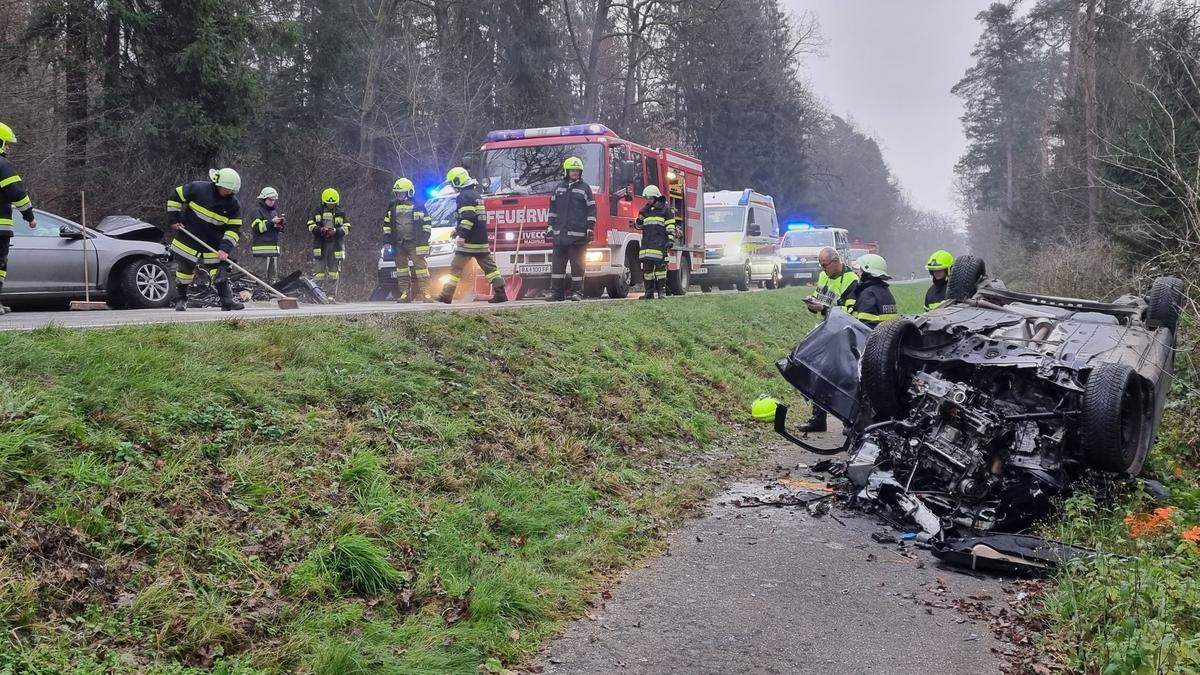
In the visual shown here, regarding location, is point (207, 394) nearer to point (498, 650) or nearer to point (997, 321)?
point (498, 650)

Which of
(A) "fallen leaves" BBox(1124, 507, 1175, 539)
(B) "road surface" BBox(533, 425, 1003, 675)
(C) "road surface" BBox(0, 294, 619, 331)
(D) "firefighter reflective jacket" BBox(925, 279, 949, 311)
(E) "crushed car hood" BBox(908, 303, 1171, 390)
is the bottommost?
(B) "road surface" BBox(533, 425, 1003, 675)

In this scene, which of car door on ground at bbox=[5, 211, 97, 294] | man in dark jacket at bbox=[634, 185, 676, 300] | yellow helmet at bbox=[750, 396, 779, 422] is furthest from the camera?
man in dark jacket at bbox=[634, 185, 676, 300]

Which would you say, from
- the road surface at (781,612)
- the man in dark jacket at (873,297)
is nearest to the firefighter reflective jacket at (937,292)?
the man in dark jacket at (873,297)

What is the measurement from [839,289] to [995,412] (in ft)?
10.7

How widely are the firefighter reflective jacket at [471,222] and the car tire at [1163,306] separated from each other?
7.60 metres

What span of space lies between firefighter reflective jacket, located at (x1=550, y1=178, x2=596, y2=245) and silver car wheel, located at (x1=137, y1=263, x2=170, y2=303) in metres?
5.12

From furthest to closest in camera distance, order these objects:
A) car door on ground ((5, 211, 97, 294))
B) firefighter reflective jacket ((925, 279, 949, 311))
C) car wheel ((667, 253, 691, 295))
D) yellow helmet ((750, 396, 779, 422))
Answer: car wheel ((667, 253, 691, 295)) < car door on ground ((5, 211, 97, 294)) < firefighter reflective jacket ((925, 279, 949, 311)) < yellow helmet ((750, 396, 779, 422))

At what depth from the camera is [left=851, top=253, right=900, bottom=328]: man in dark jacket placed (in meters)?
8.77

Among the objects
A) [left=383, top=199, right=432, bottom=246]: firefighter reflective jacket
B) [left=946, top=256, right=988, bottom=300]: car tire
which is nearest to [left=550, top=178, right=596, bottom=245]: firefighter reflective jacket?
[left=383, top=199, right=432, bottom=246]: firefighter reflective jacket

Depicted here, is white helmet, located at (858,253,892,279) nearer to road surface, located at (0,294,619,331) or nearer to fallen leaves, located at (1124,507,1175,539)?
Answer: fallen leaves, located at (1124,507,1175,539)

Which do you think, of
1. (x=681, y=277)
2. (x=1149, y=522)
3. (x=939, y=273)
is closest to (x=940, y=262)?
(x=939, y=273)

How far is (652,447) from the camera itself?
814 centimetres

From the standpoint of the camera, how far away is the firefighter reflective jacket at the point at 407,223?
46.7 ft

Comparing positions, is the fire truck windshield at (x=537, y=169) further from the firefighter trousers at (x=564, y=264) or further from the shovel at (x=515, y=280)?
the firefighter trousers at (x=564, y=264)
